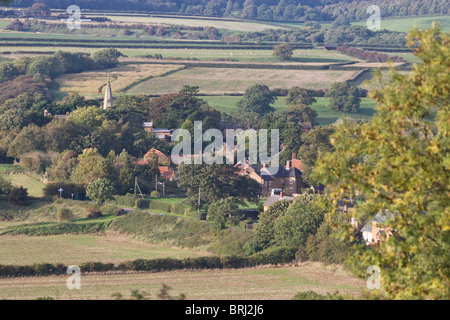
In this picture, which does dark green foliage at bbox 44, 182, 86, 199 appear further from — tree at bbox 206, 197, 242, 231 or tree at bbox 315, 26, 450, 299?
tree at bbox 315, 26, 450, 299

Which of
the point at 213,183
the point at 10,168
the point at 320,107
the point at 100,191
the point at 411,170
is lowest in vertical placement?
the point at 100,191

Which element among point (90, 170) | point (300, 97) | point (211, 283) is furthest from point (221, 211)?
point (300, 97)

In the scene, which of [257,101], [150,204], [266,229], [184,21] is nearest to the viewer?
[266,229]

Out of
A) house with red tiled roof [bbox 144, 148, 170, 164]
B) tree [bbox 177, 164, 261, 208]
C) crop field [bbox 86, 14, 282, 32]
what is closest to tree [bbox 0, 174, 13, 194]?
tree [bbox 177, 164, 261, 208]

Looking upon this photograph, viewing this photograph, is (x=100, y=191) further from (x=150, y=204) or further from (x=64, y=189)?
(x=64, y=189)

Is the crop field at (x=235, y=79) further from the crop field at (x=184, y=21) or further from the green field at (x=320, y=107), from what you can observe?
A: the crop field at (x=184, y=21)
